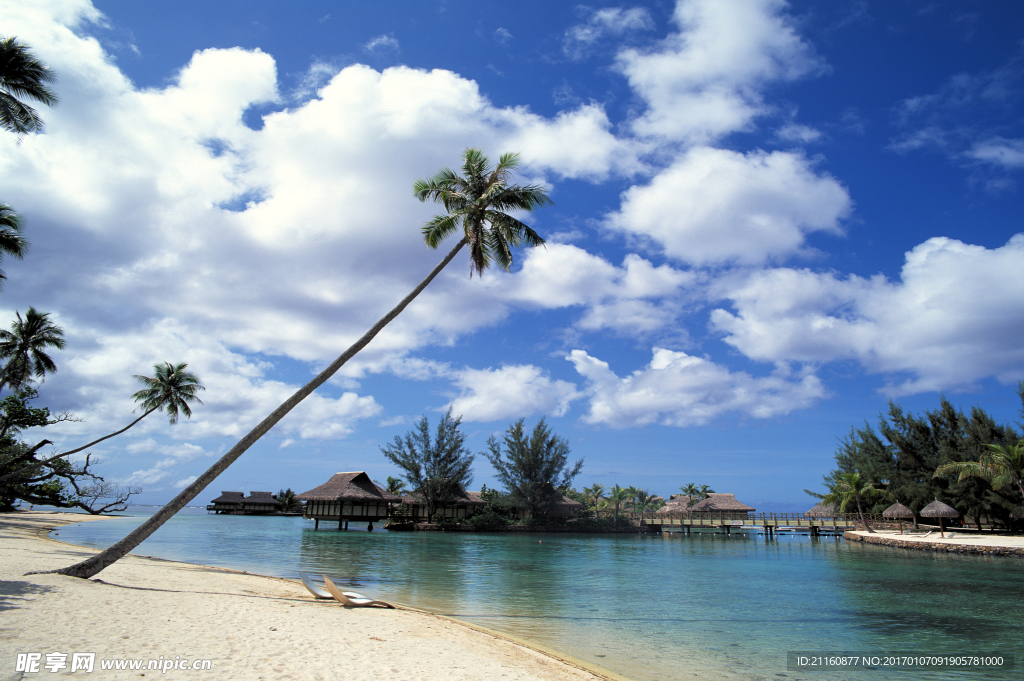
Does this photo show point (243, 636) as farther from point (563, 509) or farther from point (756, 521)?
point (756, 521)

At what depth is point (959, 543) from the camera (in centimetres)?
2869

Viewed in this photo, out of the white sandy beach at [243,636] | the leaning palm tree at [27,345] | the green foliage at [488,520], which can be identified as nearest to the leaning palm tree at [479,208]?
the white sandy beach at [243,636]

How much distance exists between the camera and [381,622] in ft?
28.9

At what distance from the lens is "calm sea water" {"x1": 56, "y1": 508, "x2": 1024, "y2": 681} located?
Result: 923 centimetres

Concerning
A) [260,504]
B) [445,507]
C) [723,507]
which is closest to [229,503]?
[260,504]

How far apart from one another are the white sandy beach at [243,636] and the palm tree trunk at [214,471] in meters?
0.41

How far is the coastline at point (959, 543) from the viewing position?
2589 cm

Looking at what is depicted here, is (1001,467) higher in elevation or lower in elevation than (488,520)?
higher

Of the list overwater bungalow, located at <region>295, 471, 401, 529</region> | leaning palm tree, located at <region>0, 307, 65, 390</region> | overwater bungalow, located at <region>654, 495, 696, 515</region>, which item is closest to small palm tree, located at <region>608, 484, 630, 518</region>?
overwater bungalow, located at <region>654, 495, 696, 515</region>

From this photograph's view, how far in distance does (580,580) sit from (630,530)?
37901 millimetres

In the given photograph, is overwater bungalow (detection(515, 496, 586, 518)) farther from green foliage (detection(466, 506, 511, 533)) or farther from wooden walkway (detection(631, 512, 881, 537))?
wooden walkway (detection(631, 512, 881, 537))

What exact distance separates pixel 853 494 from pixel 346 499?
40434 mm

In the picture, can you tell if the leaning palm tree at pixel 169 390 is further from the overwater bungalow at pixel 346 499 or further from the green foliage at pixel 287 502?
the green foliage at pixel 287 502

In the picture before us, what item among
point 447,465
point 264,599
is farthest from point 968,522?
point 264,599
